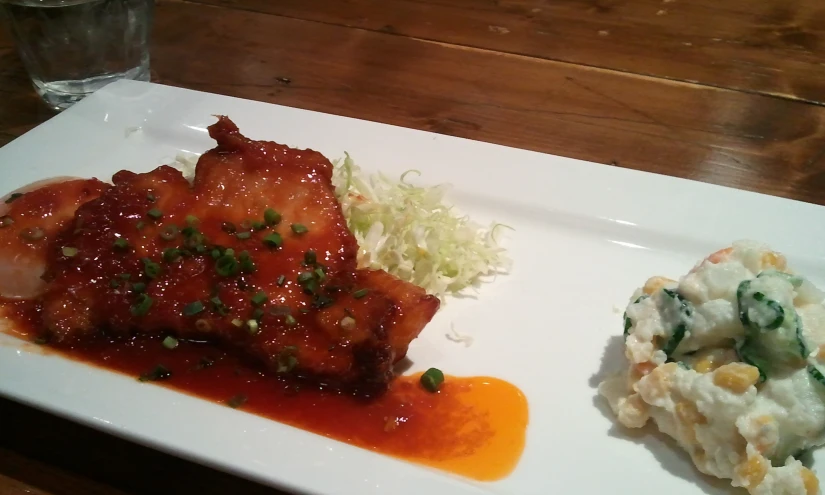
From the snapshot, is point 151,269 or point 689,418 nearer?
point 689,418

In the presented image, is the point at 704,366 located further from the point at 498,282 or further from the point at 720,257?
the point at 498,282

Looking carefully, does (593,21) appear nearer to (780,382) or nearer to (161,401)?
(780,382)

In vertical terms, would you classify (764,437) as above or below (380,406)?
above

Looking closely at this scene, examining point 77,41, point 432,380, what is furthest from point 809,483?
point 77,41

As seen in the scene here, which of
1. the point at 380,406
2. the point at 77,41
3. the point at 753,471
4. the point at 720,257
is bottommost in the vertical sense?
the point at 380,406

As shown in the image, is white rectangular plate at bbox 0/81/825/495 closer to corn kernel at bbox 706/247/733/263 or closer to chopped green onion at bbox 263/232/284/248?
corn kernel at bbox 706/247/733/263

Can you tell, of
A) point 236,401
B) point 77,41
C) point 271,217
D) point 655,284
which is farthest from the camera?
point 77,41
